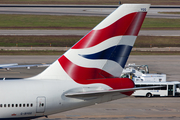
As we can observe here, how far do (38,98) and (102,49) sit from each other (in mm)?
4632

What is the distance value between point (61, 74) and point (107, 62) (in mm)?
2828

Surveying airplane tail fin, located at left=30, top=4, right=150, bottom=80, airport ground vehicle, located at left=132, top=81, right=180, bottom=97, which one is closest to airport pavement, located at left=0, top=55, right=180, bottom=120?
airport ground vehicle, located at left=132, top=81, right=180, bottom=97

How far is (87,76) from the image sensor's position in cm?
1830

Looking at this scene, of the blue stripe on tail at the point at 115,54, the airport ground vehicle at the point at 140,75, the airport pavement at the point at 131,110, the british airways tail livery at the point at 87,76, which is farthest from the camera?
the airport ground vehicle at the point at 140,75

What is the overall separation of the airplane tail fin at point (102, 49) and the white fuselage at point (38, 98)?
0.64m

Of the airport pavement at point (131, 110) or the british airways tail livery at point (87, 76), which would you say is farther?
the airport pavement at point (131, 110)

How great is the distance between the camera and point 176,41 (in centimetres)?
7856

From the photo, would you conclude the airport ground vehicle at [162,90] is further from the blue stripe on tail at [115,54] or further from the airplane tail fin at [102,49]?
the airplane tail fin at [102,49]

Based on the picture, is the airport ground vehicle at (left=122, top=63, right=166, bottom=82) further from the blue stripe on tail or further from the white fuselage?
the white fuselage

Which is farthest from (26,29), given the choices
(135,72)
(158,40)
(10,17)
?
(135,72)

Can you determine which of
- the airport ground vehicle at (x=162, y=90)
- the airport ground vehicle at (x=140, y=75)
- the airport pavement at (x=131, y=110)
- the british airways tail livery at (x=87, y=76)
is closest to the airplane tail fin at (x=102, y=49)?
the british airways tail livery at (x=87, y=76)

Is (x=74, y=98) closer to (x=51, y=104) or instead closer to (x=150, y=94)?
(x=51, y=104)

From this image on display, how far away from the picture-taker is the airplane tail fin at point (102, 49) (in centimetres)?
1773

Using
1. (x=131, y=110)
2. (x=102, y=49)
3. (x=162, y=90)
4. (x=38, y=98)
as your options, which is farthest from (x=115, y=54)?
(x=162, y=90)
